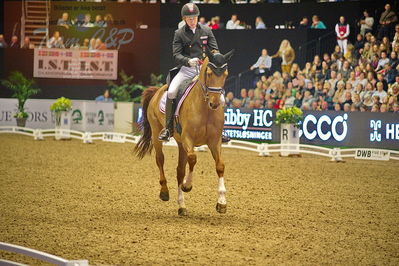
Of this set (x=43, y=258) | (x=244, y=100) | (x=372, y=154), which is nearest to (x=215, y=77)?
(x=43, y=258)

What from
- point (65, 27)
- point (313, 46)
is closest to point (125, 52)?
point (65, 27)

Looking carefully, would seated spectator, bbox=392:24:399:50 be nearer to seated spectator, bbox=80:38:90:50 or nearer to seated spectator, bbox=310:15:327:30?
seated spectator, bbox=310:15:327:30

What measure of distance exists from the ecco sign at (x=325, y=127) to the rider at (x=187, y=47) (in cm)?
1016

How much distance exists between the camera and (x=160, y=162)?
1099cm

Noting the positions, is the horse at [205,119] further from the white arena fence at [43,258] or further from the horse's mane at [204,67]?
the white arena fence at [43,258]

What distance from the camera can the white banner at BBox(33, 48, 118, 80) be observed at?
94.0ft

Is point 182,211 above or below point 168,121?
below

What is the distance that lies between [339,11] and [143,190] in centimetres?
1444

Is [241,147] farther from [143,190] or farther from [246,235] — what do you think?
[246,235]

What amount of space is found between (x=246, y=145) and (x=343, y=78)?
3.79m

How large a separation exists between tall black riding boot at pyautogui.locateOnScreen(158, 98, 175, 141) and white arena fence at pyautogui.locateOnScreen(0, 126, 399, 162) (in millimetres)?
8857

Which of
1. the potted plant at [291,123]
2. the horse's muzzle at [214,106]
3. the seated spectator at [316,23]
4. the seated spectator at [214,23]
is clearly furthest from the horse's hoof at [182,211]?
the seated spectator at [214,23]

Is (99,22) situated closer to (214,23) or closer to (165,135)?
(214,23)

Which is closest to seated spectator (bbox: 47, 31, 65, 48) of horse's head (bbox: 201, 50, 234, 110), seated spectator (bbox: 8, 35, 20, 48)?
seated spectator (bbox: 8, 35, 20, 48)
